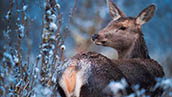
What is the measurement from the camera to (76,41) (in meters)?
12.1

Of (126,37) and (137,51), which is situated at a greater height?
(126,37)

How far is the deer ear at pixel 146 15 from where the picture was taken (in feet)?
21.0

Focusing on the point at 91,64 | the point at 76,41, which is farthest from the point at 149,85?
the point at 76,41

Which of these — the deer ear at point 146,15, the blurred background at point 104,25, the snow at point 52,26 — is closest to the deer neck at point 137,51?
the deer ear at point 146,15

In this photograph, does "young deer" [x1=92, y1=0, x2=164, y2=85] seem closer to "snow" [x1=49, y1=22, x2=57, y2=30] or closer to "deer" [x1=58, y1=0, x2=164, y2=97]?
"deer" [x1=58, y1=0, x2=164, y2=97]

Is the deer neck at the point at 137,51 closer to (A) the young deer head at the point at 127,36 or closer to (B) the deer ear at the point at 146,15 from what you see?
(A) the young deer head at the point at 127,36

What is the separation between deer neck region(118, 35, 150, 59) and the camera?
20.4 ft

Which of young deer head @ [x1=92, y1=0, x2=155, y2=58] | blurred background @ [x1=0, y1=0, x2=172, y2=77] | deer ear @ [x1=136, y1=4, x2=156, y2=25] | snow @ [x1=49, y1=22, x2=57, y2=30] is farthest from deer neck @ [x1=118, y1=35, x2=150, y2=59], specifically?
blurred background @ [x1=0, y1=0, x2=172, y2=77]

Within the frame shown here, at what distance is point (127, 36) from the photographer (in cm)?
635

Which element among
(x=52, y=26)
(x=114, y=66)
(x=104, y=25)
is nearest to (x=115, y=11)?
(x=114, y=66)

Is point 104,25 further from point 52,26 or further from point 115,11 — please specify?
point 52,26

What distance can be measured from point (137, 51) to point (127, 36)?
32cm

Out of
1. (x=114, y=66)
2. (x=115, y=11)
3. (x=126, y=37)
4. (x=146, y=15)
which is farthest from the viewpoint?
(x=115, y=11)

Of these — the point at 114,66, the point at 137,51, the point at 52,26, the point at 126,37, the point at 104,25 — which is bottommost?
the point at 114,66
